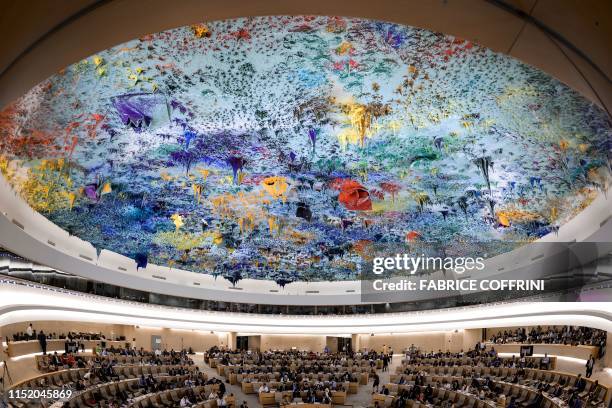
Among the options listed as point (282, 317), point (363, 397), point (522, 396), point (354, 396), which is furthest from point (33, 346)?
point (282, 317)

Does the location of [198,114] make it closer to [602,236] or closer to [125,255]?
[602,236]

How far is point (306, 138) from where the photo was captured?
1752cm

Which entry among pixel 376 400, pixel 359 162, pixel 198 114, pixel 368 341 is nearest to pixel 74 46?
pixel 198 114

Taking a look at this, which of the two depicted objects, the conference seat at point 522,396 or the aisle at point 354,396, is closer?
the conference seat at point 522,396

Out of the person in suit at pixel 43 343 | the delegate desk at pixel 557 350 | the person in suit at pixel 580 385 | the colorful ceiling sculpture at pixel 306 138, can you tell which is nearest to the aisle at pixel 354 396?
the delegate desk at pixel 557 350

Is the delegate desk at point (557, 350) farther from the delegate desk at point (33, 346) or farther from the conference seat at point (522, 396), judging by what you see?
the delegate desk at point (33, 346)

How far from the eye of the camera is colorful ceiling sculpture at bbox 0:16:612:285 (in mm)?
12703

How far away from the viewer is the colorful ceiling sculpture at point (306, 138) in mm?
12703

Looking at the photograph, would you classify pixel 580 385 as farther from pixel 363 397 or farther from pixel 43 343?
pixel 43 343

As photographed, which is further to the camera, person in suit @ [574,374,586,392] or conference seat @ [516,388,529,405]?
conference seat @ [516,388,529,405]

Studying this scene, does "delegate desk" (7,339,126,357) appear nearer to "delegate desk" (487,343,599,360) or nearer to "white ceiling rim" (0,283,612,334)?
"white ceiling rim" (0,283,612,334)

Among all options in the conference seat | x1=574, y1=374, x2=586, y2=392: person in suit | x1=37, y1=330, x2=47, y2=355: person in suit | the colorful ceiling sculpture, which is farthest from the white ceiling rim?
the conference seat

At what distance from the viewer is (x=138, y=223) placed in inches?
1040

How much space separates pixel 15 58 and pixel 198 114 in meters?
12.5
